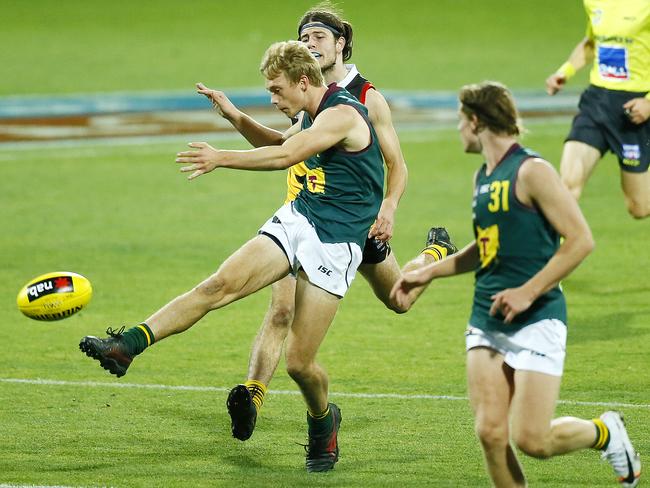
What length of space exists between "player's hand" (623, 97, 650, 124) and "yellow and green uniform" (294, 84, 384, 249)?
14.0 feet

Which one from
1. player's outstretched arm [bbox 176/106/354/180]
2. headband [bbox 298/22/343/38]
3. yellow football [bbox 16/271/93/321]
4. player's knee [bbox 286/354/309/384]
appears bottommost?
player's knee [bbox 286/354/309/384]

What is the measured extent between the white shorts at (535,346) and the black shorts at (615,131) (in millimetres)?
5546

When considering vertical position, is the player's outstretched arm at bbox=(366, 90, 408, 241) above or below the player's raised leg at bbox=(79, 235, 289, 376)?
above

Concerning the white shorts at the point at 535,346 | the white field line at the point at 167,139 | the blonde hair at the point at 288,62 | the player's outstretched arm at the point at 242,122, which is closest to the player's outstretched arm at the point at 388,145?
the player's outstretched arm at the point at 242,122

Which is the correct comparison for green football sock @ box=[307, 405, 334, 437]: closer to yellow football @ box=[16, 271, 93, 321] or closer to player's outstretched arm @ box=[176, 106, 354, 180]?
player's outstretched arm @ box=[176, 106, 354, 180]

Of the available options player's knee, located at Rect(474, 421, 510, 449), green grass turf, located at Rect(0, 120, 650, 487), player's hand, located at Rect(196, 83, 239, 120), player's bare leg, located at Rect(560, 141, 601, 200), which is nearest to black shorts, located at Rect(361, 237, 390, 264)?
green grass turf, located at Rect(0, 120, 650, 487)

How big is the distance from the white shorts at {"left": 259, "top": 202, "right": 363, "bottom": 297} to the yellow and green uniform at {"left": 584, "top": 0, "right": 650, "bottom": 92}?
4.81 m

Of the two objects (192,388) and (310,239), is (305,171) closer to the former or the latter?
(310,239)

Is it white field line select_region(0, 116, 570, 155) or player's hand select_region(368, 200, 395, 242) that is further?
white field line select_region(0, 116, 570, 155)

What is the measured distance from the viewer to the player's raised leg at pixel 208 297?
7.23 metres

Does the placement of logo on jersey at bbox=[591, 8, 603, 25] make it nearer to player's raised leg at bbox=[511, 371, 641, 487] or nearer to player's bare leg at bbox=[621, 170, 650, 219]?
player's bare leg at bbox=[621, 170, 650, 219]

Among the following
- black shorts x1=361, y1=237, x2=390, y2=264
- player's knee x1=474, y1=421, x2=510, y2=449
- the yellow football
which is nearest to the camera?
player's knee x1=474, y1=421, x2=510, y2=449

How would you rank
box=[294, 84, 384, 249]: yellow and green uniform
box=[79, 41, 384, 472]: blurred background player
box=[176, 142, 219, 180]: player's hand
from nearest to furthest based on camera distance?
1. box=[176, 142, 219, 180]: player's hand
2. box=[79, 41, 384, 472]: blurred background player
3. box=[294, 84, 384, 249]: yellow and green uniform

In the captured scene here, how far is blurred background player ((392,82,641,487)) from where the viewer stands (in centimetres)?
605
